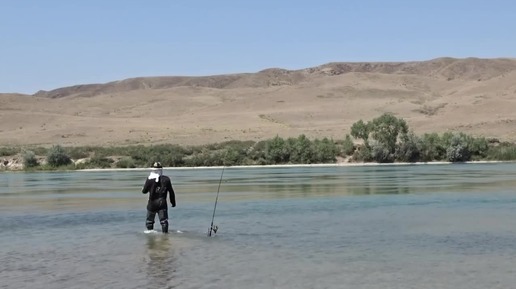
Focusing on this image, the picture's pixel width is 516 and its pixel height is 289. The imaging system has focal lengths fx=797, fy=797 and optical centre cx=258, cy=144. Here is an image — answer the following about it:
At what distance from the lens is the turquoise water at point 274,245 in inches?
509

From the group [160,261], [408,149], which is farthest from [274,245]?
[408,149]

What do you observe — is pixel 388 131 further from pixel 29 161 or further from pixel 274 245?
pixel 274 245

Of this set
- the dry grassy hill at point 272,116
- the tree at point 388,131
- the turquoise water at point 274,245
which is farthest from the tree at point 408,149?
the turquoise water at point 274,245

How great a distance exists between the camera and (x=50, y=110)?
19450 cm

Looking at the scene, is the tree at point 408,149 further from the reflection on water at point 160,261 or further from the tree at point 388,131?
the reflection on water at point 160,261

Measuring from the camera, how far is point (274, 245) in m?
16.8

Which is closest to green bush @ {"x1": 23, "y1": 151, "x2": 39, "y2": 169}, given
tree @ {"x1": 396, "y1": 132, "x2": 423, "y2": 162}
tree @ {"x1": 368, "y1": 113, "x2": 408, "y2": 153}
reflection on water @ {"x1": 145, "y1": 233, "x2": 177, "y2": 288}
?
tree @ {"x1": 368, "y1": 113, "x2": 408, "y2": 153}

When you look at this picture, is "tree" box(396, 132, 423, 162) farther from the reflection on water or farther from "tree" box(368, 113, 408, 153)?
the reflection on water

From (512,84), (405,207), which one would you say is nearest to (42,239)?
(405,207)

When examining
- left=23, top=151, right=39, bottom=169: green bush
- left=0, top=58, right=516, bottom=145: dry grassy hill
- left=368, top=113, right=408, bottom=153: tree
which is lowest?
left=23, top=151, right=39, bottom=169: green bush

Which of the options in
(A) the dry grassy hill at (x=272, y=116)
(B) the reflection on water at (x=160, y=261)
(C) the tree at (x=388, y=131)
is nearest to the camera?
(B) the reflection on water at (x=160, y=261)

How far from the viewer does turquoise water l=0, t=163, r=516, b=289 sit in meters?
12.9

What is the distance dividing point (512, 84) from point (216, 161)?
336ft

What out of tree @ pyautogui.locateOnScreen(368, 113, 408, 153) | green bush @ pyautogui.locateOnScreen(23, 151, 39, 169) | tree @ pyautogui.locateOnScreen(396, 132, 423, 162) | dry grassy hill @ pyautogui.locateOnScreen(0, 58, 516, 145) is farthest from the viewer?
dry grassy hill @ pyautogui.locateOnScreen(0, 58, 516, 145)
